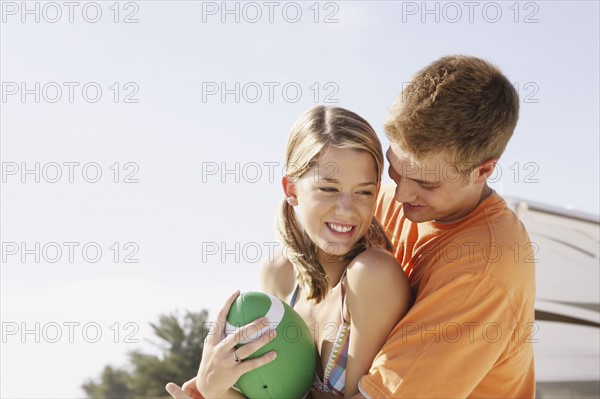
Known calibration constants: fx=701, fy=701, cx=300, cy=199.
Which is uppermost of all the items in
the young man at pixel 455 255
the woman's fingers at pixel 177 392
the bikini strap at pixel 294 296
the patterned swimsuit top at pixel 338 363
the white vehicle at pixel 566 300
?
the young man at pixel 455 255

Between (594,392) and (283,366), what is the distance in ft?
20.5

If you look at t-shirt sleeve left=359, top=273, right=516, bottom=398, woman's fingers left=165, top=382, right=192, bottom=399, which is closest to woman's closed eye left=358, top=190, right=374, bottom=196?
t-shirt sleeve left=359, top=273, right=516, bottom=398

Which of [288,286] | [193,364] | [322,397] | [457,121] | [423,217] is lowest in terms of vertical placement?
[193,364]

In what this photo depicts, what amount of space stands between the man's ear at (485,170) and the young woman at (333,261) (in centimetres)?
40

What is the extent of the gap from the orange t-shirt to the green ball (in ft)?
1.08

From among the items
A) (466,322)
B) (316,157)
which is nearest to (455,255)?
(466,322)

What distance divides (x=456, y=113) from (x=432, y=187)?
0.31 metres

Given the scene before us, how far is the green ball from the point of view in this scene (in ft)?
8.94

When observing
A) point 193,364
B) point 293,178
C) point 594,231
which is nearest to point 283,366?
point 293,178

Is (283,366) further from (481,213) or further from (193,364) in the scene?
(193,364)

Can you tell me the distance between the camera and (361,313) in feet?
8.68

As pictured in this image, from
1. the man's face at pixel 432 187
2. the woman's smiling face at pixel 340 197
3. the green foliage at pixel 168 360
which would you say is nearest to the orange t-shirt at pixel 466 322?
the man's face at pixel 432 187

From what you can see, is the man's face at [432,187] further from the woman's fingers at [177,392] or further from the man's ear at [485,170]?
the woman's fingers at [177,392]

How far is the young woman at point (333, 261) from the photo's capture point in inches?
104
